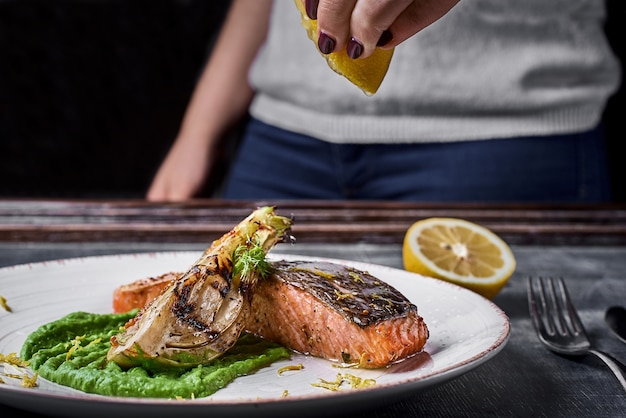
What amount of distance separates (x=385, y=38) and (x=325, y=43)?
0.29 ft

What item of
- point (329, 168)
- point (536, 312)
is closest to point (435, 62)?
point (329, 168)

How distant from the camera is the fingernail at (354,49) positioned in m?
1.16

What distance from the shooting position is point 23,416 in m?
0.94

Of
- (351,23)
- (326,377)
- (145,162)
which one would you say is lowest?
(145,162)

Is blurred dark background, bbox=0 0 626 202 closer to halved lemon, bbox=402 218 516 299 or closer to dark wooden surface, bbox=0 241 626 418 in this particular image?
dark wooden surface, bbox=0 241 626 418

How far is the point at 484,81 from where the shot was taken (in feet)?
7.44

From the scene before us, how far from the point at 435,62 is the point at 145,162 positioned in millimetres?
2347

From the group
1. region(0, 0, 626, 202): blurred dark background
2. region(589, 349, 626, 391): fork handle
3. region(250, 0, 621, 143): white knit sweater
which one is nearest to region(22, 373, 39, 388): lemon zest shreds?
region(589, 349, 626, 391): fork handle

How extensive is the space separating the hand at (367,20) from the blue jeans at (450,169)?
3.83 feet

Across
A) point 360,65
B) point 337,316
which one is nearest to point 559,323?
point 337,316

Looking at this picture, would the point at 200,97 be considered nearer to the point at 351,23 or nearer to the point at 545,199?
the point at 545,199

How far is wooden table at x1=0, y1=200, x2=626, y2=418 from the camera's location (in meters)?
1.11

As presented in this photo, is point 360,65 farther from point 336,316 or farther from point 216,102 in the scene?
point 216,102

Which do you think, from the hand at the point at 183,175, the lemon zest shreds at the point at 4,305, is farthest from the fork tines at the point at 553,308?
the hand at the point at 183,175
